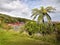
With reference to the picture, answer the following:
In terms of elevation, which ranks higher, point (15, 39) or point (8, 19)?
point (8, 19)

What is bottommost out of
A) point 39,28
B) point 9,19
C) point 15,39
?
point 15,39

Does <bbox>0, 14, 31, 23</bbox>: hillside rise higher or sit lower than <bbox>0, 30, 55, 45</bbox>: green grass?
higher

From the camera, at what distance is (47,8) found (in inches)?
100

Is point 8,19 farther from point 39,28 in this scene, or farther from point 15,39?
point 39,28

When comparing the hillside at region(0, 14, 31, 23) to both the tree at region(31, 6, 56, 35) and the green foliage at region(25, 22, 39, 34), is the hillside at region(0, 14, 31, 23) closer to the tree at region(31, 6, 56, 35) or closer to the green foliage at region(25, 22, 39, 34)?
the green foliage at region(25, 22, 39, 34)

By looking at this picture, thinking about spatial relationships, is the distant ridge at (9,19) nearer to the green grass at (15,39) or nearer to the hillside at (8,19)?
the hillside at (8,19)

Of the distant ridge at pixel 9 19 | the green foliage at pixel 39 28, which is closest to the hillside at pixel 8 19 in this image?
the distant ridge at pixel 9 19

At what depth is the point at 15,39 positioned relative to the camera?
2.48 meters

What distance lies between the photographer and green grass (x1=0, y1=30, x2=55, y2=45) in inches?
96.5

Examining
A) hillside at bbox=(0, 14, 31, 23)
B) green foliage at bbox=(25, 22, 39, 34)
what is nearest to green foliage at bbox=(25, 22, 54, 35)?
green foliage at bbox=(25, 22, 39, 34)

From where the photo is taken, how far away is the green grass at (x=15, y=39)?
245 centimetres

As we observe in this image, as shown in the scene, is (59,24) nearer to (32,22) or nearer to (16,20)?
Answer: (32,22)

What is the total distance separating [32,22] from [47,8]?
31 centimetres

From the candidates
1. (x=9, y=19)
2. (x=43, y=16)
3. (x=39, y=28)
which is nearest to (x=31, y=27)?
(x=39, y=28)
